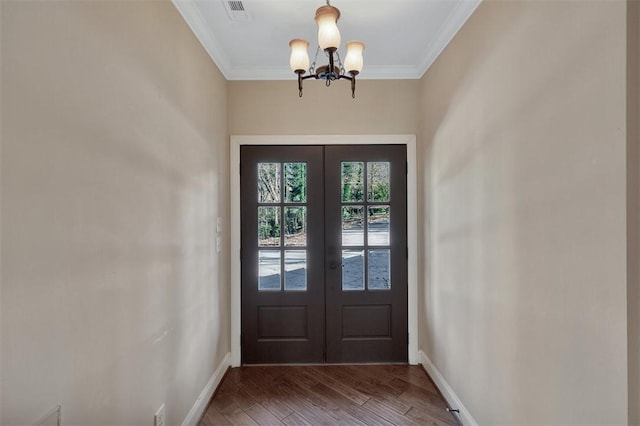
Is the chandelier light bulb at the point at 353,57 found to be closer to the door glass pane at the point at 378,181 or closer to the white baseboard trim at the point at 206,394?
the door glass pane at the point at 378,181

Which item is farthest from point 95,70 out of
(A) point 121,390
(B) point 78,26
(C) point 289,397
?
(C) point 289,397

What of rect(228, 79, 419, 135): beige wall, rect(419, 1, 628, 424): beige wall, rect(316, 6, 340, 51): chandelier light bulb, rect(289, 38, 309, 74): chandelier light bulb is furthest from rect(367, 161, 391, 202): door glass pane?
rect(316, 6, 340, 51): chandelier light bulb

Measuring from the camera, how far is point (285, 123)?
2.73m

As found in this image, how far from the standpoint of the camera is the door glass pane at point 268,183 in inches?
108

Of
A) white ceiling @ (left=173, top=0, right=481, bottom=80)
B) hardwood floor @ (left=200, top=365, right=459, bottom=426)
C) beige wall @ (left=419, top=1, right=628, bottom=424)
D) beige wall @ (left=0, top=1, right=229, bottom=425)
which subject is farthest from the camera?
hardwood floor @ (left=200, top=365, right=459, bottom=426)

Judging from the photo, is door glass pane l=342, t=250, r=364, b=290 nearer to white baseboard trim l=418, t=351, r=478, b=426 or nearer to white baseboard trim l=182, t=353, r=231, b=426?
white baseboard trim l=418, t=351, r=478, b=426

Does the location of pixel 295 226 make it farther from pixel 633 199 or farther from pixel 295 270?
pixel 633 199

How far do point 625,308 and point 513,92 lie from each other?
3.25ft

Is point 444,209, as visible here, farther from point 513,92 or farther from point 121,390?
point 121,390

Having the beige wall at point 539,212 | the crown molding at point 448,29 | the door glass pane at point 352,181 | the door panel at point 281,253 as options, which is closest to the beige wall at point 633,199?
the beige wall at point 539,212

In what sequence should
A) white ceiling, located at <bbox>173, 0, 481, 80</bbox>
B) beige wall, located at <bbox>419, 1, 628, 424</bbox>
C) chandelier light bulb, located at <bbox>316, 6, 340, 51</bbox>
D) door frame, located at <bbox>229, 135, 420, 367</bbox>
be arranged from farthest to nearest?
door frame, located at <bbox>229, 135, 420, 367</bbox>
white ceiling, located at <bbox>173, 0, 481, 80</bbox>
chandelier light bulb, located at <bbox>316, 6, 340, 51</bbox>
beige wall, located at <bbox>419, 1, 628, 424</bbox>

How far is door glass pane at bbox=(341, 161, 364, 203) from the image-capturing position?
2.76 meters

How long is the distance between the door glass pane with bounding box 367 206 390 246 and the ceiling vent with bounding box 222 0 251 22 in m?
1.74

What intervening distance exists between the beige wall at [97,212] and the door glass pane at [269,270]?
84 cm
